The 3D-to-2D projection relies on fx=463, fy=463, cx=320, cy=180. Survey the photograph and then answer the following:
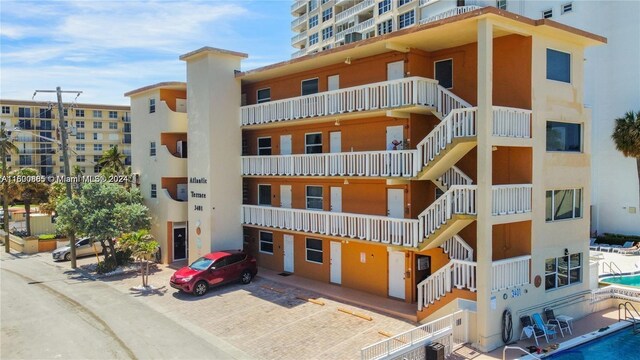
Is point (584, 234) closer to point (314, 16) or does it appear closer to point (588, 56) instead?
point (588, 56)

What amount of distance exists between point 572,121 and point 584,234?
4.69m

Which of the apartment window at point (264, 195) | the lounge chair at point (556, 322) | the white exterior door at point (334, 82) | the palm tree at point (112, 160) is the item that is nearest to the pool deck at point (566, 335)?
the lounge chair at point (556, 322)

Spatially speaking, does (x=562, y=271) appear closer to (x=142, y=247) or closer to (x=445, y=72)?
(x=445, y=72)

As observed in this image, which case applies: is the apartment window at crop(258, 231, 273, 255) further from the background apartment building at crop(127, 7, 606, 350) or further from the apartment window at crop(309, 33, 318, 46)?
the apartment window at crop(309, 33, 318, 46)

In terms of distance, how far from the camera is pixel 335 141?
22.2m

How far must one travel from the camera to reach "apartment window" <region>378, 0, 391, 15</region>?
54.1m

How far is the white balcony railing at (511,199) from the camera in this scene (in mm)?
15602

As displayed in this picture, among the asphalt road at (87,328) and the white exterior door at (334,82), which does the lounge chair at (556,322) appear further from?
the white exterior door at (334,82)

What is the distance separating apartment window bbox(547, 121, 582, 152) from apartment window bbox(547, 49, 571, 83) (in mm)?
1759

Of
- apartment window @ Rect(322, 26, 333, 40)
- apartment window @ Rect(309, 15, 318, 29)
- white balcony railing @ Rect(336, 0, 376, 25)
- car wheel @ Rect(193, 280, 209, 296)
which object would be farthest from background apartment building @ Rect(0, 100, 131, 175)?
car wheel @ Rect(193, 280, 209, 296)

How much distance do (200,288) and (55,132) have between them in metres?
65.3

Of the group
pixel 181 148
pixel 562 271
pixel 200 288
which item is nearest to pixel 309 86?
pixel 181 148

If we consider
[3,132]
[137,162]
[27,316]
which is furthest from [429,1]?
[27,316]

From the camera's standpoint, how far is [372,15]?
2288 inches
